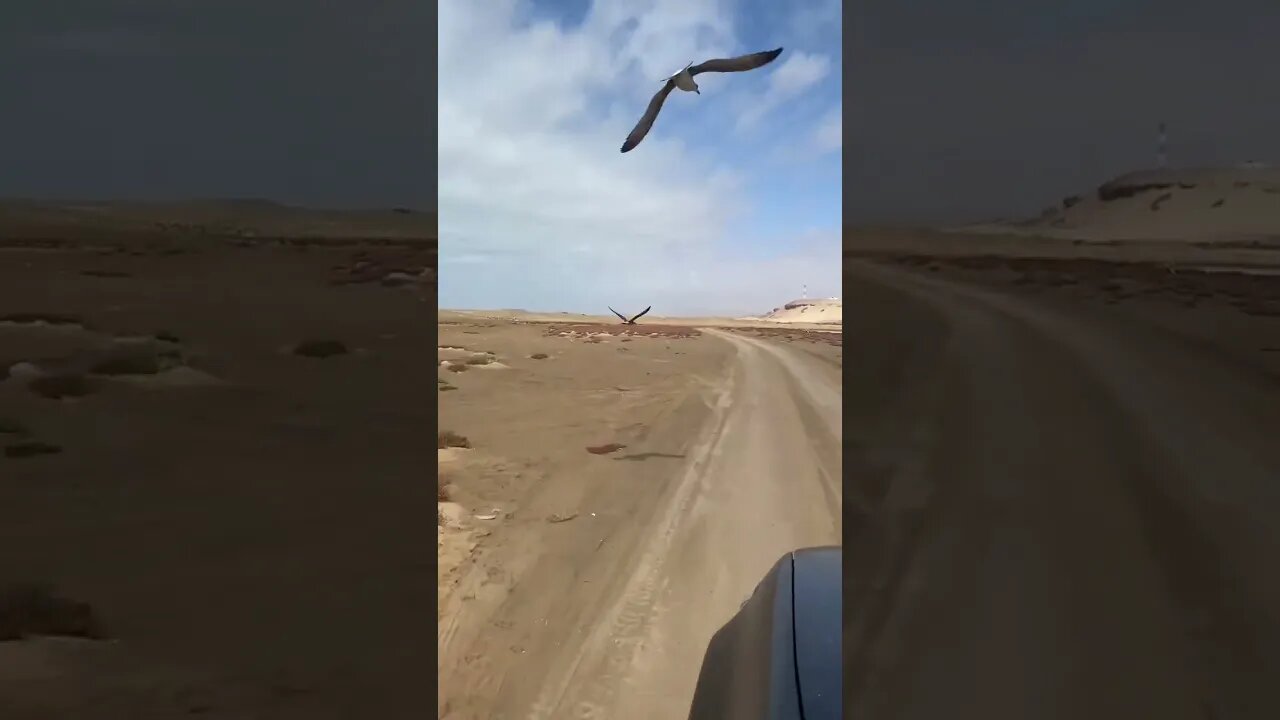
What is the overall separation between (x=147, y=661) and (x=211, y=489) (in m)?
1.49

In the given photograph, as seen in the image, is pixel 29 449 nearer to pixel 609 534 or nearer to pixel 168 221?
pixel 609 534

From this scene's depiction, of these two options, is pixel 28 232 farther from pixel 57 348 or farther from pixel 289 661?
pixel 289 661

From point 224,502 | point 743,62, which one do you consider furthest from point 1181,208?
point 224,502

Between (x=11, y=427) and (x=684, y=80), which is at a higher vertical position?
(x=684, y=80)

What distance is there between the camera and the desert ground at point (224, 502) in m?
2.36

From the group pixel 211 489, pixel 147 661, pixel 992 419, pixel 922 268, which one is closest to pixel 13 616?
pixel 147 661

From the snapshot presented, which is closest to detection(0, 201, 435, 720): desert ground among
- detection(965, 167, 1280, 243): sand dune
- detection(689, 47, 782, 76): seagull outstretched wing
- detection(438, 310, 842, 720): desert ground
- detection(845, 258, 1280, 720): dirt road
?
detection(438, 310, 842, 720): desert ground

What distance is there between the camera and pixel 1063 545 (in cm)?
294

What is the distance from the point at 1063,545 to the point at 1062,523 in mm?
279

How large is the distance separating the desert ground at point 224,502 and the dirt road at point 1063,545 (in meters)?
1.80

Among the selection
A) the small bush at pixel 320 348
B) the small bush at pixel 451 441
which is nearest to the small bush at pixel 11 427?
the small bush at pixel 320 348

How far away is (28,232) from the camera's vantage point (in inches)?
386

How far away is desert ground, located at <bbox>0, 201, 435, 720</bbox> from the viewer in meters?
2.36

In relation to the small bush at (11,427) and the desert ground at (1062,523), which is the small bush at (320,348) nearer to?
the small bush at (11,427)
